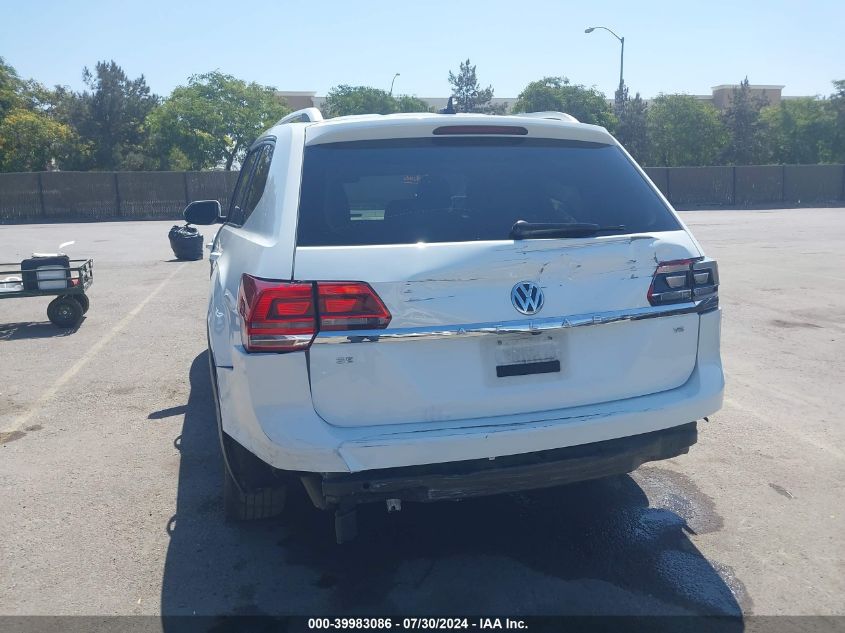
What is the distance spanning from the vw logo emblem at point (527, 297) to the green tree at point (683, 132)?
53450mm

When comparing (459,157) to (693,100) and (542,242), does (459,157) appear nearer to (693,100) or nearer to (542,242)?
(542,242)

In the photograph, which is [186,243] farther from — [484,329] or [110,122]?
[110,122]

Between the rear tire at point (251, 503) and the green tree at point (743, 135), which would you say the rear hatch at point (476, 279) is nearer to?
the rear tire at point (251, 503)

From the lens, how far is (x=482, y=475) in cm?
312

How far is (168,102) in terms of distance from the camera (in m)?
53.9

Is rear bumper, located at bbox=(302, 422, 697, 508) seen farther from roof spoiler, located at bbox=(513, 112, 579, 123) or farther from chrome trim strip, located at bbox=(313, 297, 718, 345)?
roof spoiler, located at bbox=(513, 112, 579, 123)

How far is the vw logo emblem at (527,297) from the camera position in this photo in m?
3.14

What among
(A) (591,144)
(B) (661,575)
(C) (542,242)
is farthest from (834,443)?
(C) (542,242)

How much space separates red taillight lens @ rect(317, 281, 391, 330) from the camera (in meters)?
3.02

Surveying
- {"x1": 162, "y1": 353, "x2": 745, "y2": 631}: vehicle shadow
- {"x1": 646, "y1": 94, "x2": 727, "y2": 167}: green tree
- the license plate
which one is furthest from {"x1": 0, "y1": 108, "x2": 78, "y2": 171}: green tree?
the license plate

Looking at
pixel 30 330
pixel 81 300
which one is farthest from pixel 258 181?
pixel 30 330

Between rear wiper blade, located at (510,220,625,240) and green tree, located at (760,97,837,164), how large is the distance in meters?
57.6

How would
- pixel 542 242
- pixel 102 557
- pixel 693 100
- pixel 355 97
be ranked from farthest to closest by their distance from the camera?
pixel 355 97
pixel 693 100
pixel 102 557
pixel 542 242

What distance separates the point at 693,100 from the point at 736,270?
42735 millimetres
